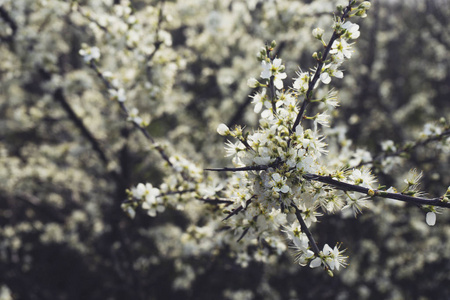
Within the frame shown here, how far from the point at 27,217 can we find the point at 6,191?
8.84ft

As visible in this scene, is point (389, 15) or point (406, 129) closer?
point (406, 129)

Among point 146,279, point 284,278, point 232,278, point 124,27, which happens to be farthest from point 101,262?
point 124,27

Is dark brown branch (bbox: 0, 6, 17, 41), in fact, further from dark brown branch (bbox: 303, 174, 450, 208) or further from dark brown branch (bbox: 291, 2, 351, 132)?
dark brown branch (bbox: 303, 174, 450, 208)

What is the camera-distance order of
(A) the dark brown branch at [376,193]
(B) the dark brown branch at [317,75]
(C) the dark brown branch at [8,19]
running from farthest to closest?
(C) the dark brown branch at [8,19] < (B) the dark brown branch at [317,75] < (A) the dark brown branch at [376,193]

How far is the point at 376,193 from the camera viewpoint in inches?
71.4

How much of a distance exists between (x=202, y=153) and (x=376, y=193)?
19.5ft

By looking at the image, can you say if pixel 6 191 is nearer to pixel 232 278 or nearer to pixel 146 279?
pixel 146 279

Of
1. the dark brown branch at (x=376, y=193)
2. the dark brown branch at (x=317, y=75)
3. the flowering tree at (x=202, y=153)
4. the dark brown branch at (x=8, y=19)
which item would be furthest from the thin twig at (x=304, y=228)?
the dark brown branch at (x=8, y=19)

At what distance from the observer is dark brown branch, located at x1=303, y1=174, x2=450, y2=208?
1737 millimetres

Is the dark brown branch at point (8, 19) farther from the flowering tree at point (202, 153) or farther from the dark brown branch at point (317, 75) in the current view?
the dark brown branch at point (317, 75)

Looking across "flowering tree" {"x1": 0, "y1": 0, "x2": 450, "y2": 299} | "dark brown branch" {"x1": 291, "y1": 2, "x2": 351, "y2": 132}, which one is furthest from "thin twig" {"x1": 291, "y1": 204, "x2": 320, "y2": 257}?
"dark brown branch" {"x1": 291, "y1": 2, "x2": 351, "y2": 132}

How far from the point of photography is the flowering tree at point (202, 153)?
203 cm

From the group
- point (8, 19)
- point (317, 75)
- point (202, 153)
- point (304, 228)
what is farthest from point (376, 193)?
point (202, 153)

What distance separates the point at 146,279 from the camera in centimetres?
756
